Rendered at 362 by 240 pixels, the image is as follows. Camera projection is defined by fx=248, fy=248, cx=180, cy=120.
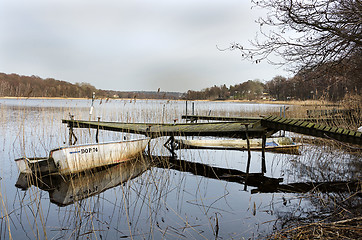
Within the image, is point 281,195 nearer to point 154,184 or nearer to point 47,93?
point 154,184

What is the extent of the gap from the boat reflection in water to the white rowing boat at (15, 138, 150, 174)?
0.23 m

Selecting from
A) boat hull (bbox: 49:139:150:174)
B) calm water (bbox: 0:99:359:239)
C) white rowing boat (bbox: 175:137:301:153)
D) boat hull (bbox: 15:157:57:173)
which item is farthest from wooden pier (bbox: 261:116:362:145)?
boat hull (bbox: 15:157:57:173)

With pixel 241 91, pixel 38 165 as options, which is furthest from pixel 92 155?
pixel 241 91

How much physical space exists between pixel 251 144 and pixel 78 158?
7.70 m

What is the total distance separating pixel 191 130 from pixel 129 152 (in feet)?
8.36

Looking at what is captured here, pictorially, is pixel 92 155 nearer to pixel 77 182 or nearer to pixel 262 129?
pixel 77 182

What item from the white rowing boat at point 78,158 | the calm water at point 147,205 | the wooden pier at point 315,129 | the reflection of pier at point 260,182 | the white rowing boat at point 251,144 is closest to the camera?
the calm water at point 147,205

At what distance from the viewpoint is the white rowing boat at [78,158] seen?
690cm

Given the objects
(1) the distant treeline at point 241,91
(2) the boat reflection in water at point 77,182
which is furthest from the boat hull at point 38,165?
(1) the distant treeline at point 241,91

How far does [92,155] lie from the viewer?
305 inches

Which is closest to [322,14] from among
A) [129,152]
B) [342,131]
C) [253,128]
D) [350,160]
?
[342,131]

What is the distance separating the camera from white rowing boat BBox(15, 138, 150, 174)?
6902mm

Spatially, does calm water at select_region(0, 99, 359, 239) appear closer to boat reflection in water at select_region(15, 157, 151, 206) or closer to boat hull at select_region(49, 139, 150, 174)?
boat reflection in water at select_region(15, 157, 151, 206)

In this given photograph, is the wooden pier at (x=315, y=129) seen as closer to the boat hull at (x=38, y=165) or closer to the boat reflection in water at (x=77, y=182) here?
the boat reflection in water at (x=77, y=182)
